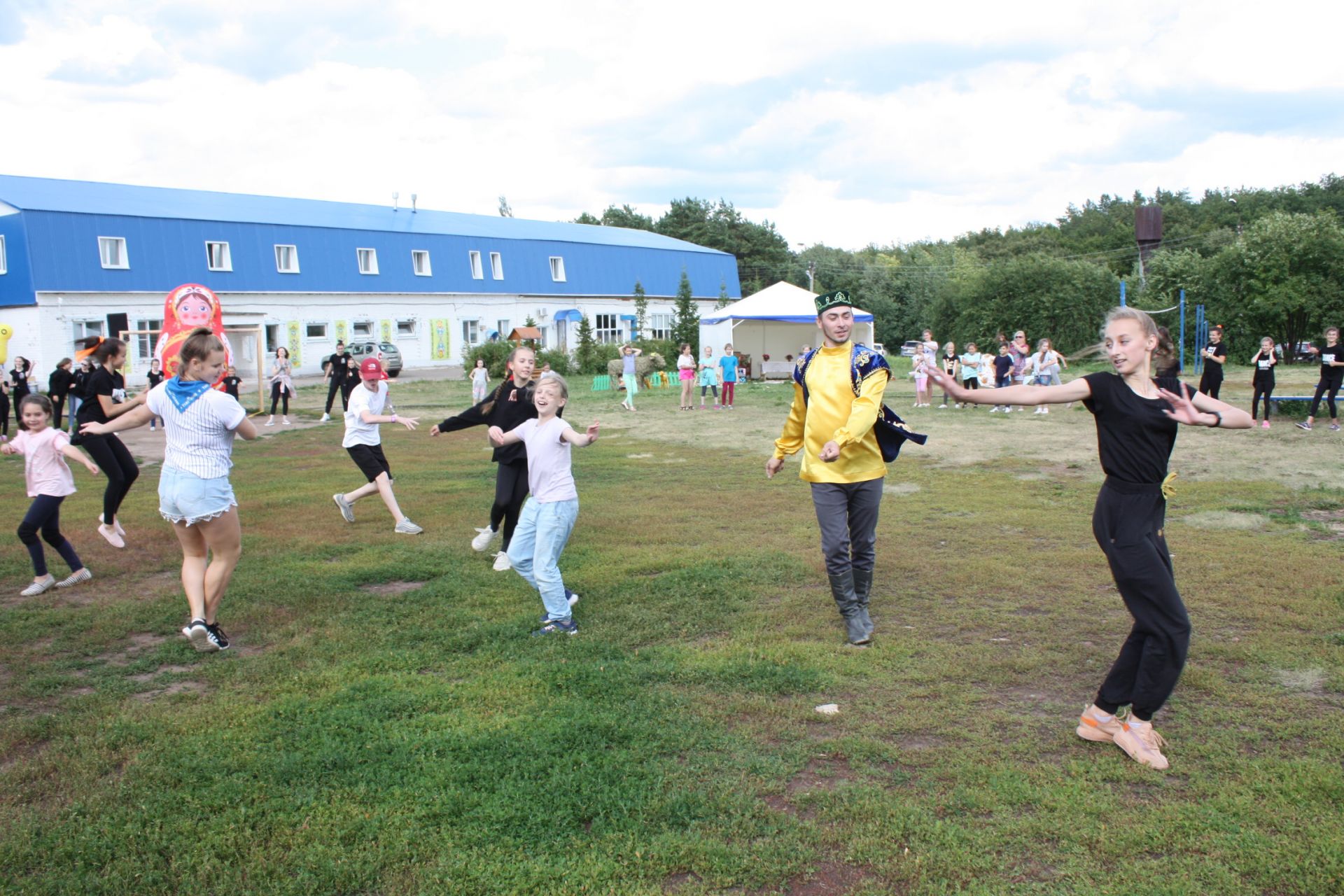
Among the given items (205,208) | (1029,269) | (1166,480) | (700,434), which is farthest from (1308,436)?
(205,208)

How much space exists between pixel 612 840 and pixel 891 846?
3.36 ft

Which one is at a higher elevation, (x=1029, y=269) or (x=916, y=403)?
(x=1029, y=269)

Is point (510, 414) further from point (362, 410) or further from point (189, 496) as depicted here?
point (189, 496)

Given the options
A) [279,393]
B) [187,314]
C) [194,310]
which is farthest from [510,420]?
[279,393]

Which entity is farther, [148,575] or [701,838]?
[148,575]

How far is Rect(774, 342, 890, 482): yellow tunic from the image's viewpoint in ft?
18.9

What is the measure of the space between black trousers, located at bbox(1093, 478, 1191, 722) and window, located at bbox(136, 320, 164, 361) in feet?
128


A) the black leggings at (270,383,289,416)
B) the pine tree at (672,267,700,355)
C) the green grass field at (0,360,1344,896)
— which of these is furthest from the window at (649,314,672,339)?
the green grass field at (0,360,1344,896)

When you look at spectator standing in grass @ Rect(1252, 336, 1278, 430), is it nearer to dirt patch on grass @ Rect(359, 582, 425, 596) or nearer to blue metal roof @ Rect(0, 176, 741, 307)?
dirt patch on grass @ Rect(359, 582, 425, 596)

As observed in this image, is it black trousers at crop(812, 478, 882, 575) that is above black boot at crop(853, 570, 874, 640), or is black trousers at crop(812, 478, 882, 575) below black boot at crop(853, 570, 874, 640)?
above

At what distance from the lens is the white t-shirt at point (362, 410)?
367 inches

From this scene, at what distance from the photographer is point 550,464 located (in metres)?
6.30

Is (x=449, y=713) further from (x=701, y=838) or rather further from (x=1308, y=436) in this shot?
(x=1308, y=436)

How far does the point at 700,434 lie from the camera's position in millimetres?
18312
